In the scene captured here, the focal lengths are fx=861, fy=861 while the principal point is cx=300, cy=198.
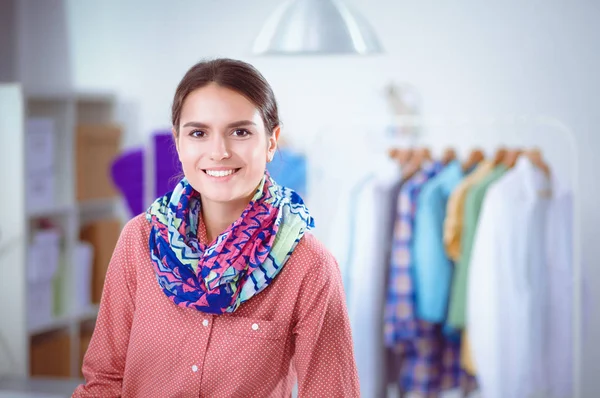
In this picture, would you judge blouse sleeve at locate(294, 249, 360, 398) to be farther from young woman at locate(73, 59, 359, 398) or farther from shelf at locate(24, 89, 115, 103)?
shelf at locate(24, 89, 115, 103)

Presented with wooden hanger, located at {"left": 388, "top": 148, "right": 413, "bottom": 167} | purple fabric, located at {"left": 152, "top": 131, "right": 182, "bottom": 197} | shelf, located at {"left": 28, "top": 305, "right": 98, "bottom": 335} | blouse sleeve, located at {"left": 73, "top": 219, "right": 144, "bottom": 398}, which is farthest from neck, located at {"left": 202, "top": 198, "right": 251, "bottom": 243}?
shelf, located at {"left": 28, "top": 305, "right": 98, "bottom": 335}

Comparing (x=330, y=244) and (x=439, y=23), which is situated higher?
(x=439, y=23)

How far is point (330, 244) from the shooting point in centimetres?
298

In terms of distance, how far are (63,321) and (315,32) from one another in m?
2.41

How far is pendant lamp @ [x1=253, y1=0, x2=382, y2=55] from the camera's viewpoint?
2.15 meters

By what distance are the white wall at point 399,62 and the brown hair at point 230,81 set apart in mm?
1857

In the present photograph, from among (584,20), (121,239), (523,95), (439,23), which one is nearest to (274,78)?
(439,23)

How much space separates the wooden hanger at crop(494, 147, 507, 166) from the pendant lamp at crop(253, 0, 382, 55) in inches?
33.7

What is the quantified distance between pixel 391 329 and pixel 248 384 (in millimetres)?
1646

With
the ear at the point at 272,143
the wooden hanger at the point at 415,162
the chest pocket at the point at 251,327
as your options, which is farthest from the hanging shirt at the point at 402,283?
the chest pocket at the point at 251,327

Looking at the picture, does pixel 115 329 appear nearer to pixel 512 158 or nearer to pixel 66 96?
pixel 512 158

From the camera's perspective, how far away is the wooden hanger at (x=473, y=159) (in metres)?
3.02

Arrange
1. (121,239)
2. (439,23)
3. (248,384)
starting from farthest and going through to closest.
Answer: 1. (439,23)
2. (121,239)
3. (248,384)

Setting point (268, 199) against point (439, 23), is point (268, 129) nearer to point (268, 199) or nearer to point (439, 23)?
point (268, 199)
